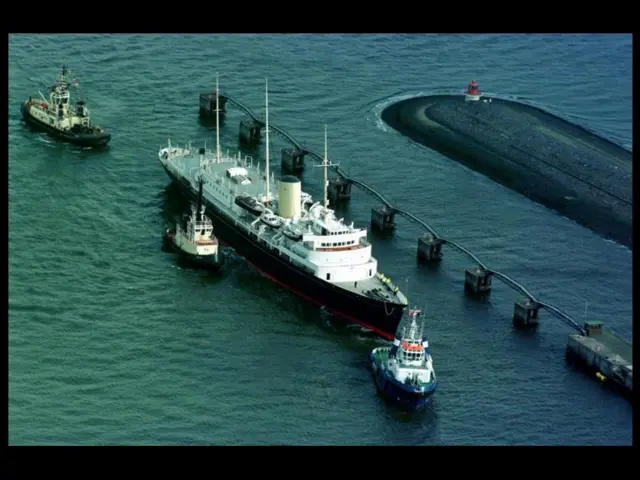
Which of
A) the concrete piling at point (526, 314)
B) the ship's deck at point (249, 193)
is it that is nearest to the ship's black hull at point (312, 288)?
the ship's deck at point (249, 193)

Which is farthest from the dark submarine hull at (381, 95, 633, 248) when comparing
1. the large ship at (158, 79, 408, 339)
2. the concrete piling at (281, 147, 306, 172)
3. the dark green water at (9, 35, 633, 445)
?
the large ship at (158, 79, 408, 339)

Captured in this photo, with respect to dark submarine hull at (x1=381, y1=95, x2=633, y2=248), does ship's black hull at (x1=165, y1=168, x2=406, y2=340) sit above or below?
below

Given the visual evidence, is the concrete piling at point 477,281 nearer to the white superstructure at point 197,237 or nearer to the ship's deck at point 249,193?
the ship's deck at point 249,193

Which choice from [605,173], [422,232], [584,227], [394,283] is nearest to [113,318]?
[394,283]

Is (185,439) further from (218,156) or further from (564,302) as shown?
(218,156)

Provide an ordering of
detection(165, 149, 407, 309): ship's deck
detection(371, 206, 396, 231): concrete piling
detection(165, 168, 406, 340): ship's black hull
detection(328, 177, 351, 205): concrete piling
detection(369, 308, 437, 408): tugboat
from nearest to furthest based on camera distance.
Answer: detection(369, 308, 437, 408): tugboat, detection(165, 168, 406, 340): ship's black hull, detection(165, 149, 407, 309): ship's deck, detection(371, 206, 396, 231): concrete piling, detection(328, 177, 351, 205): concrete piling

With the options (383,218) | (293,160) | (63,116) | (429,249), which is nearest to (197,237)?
(383,218)

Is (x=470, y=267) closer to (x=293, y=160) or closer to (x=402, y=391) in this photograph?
(x=402, y=391)

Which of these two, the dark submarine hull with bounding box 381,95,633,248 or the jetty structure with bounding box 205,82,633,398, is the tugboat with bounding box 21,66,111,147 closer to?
the jetty structure with bounding box 205,82,633,398
